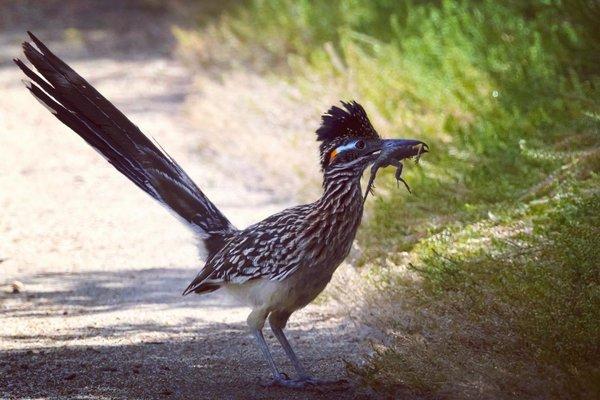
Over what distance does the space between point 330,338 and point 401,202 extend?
68.7 inches

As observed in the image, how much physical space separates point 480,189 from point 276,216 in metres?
2.36

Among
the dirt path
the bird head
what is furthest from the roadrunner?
the dirt path

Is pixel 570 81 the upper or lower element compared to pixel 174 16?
lower

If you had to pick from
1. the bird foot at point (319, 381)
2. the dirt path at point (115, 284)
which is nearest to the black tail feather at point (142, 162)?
the dirt path at point (115, 284)

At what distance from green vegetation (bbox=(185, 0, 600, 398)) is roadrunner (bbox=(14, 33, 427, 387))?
482 mm

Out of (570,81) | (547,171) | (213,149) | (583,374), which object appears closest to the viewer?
(583,374)

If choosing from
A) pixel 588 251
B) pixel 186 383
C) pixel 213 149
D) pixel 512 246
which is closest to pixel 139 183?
pixel 186 383

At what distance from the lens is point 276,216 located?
5.93 m

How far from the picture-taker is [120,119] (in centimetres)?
636

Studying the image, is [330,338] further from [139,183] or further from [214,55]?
[214,55]

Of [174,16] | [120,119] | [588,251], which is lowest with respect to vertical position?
[588,251]

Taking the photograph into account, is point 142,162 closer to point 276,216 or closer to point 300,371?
point 276,216

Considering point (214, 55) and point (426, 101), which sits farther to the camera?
point (214, 55)

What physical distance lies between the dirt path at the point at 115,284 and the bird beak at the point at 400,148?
4.08ft
